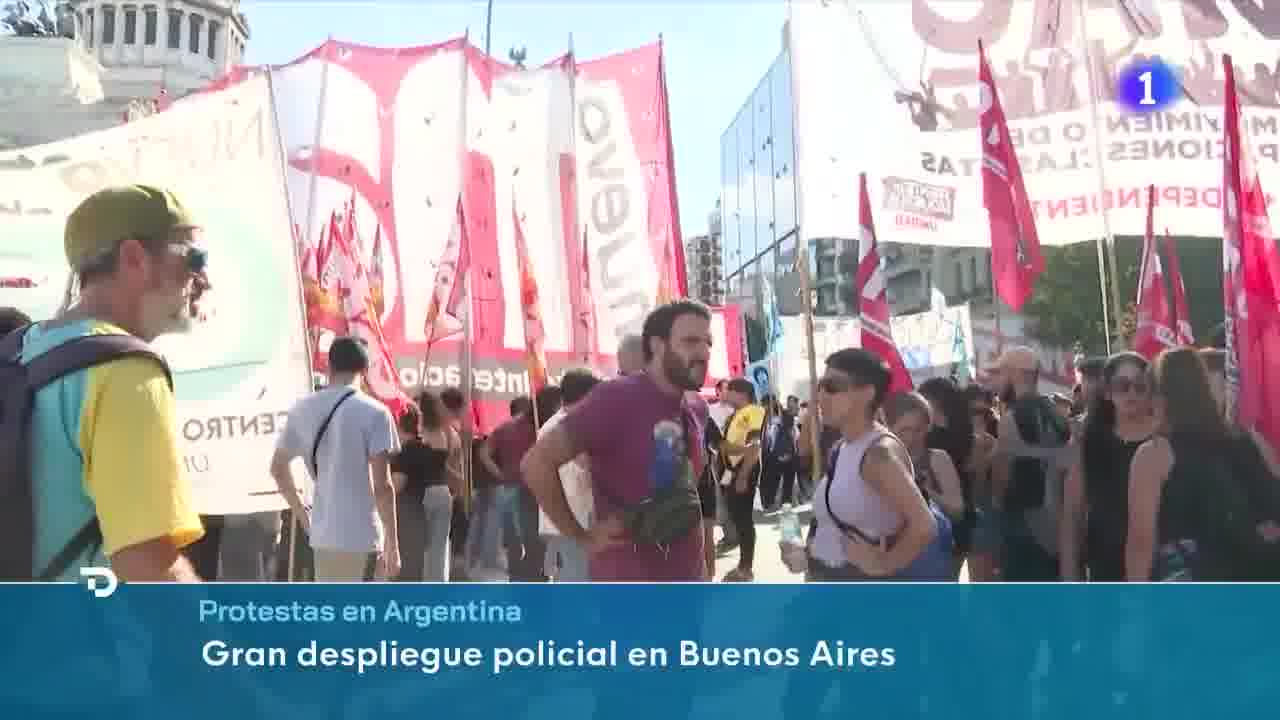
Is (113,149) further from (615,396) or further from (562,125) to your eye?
(562,125)

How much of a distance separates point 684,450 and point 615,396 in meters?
0.23

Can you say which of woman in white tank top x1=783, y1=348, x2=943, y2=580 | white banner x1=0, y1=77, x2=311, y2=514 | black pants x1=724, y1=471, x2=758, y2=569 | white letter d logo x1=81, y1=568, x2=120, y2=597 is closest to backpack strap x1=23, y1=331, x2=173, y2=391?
white letter d logo x1=81, y1=568, x2=120, y2=597

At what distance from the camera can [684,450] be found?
3244mm

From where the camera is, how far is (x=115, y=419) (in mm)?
1737

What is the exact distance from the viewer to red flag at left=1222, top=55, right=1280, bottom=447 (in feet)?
11.8

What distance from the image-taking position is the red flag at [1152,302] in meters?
6.82

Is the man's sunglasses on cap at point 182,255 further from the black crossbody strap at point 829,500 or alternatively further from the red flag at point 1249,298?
the red flag at point 1249,298

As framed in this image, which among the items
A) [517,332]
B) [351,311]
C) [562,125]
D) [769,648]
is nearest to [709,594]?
[769,648]

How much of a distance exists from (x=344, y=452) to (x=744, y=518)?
4.43 m

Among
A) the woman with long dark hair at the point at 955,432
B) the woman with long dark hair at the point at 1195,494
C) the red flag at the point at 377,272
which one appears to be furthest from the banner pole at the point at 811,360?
the red flag at the point at 377,272

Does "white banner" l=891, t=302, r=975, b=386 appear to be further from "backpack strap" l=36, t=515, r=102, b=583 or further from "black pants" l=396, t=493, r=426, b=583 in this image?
"backpack strap" l=36, t=515, r=102, b=583

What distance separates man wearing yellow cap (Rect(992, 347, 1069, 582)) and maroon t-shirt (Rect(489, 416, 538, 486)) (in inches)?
105

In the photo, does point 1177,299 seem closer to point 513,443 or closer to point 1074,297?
point 513,443

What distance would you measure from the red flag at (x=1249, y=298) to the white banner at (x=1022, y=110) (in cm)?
225
